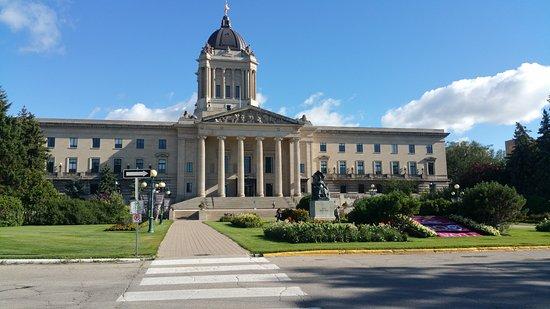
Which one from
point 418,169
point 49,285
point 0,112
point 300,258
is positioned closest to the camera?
point 49,285

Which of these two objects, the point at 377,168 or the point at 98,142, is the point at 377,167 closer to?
the point at 377,168

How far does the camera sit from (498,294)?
982 cm

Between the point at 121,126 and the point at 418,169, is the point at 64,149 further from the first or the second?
the point at 418,169

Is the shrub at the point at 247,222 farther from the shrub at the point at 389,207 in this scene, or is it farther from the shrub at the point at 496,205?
the shrub at the point at 496,205

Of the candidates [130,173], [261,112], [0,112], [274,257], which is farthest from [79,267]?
[261,112]

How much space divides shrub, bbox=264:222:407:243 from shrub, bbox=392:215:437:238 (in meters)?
3.15

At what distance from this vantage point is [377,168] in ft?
289

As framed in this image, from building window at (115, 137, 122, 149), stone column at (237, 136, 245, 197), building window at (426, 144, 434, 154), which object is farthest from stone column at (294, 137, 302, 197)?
building window at (115, 137, 122, 149)

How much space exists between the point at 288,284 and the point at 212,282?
1.79 m

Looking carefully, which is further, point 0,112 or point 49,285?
point 0,112

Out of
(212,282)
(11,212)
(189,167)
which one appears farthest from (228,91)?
(212,282)

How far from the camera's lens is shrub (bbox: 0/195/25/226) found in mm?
35719

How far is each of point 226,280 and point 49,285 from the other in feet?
→ 13.3

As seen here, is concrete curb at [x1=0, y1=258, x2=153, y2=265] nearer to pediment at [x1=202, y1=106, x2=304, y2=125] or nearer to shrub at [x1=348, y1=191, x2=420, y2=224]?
shrub at [x1=348, y1=191, x2=420, y2=224]
